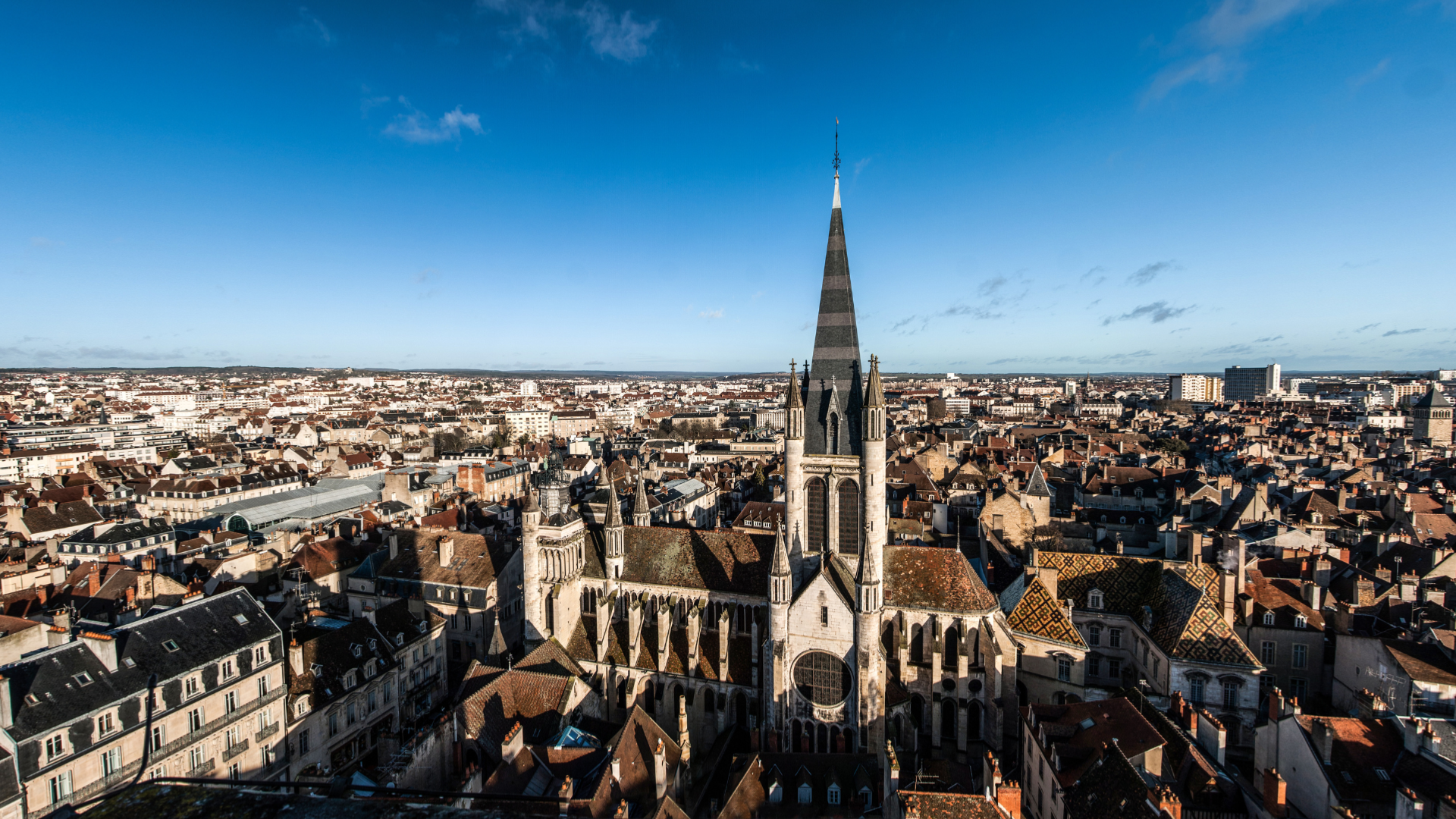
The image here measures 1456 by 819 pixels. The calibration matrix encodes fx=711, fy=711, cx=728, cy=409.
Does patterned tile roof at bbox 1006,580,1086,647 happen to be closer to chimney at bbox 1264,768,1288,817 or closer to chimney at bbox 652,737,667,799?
chimney at bbox 1264,768,1288,817

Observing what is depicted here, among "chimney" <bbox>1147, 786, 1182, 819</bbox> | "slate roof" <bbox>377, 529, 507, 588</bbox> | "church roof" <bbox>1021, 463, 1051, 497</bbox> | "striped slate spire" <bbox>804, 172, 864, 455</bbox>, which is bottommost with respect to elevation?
"slate roof" <bbox>377, 529, 507, 588</bbox>

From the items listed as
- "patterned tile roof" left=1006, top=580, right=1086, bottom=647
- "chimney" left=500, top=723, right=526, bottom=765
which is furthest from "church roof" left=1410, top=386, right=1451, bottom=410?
"chimney" left=500, top=723, right=526, bottom=765

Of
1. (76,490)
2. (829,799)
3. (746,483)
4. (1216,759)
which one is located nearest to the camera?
(1216,759)

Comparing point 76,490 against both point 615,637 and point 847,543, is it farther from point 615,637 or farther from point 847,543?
point 847,543

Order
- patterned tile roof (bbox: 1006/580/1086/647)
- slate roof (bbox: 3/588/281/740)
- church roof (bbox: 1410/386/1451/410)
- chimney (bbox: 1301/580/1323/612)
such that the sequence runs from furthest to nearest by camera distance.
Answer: church roof (bbox: 1410/386/1451/410)
chimney (bbox: 1301/580/1323/612)
patterned tile roof (bbox: 1006/580/1086/647)
slate roof (bbox: 3/588/281/740)

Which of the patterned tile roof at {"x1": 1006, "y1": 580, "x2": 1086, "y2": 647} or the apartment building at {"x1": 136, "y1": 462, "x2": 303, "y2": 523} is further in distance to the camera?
the apartment building at {"x1": 136, "y1": 462, "x2": 303, "y2": 523}

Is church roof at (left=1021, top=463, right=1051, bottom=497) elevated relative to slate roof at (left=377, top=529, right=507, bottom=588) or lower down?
elevated

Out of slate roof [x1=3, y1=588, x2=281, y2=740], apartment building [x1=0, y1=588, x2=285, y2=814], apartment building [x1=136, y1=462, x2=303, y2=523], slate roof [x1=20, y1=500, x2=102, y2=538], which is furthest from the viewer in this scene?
apartment building [x1=136, y1=462, x2=303, y2=523]

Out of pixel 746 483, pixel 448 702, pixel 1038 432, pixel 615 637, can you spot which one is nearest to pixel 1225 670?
pixel 615 637
